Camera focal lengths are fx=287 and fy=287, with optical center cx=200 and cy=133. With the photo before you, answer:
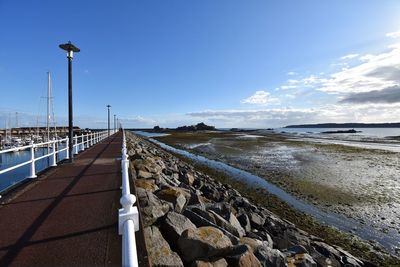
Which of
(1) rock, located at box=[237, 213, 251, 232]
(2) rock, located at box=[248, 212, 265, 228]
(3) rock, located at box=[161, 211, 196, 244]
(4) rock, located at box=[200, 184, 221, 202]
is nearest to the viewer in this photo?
(3) rock, located at box=[161, 211, 196, 244]

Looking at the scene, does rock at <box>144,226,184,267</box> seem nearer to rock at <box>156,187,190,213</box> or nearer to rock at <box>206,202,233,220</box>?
rock at <box>156,187,190,213</box>

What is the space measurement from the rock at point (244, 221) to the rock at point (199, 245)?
3.06 m

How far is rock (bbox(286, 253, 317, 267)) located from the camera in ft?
19.3

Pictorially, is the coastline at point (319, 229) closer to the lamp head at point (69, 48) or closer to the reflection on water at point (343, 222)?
the reflection on water at point (343, 222)

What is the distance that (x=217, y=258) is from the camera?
4.71 m

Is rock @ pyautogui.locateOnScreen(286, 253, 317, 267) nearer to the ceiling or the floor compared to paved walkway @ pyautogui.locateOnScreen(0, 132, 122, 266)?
nearer to the floor

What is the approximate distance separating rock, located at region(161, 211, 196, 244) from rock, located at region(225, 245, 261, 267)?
0.88 m

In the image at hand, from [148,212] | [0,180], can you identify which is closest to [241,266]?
[148,212]

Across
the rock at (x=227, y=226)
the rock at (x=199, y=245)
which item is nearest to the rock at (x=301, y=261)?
the rock at (x=227, y=226)

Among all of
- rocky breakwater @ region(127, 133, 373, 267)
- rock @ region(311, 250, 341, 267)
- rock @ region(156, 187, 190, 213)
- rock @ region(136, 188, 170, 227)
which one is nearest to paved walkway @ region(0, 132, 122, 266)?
A: rock @ region(136, 188, 170, 227)

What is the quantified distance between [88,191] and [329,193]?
11581 mm

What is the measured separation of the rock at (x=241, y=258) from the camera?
15.4 ft

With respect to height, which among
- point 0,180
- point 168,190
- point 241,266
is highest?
point 168,190

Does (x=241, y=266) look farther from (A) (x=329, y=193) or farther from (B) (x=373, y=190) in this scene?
(B) (x=373, y=190)
